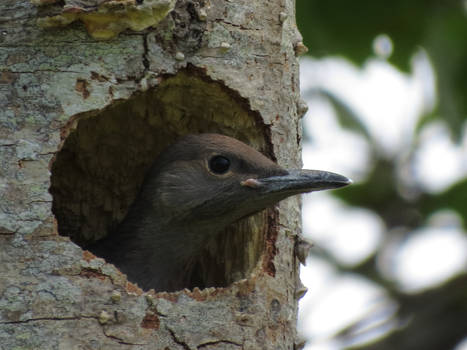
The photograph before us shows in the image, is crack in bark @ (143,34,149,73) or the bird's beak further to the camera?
the bird's beak

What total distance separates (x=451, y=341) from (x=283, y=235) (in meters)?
3.71

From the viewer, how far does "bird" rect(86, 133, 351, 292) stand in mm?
5902

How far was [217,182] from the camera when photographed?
6297 millimetres

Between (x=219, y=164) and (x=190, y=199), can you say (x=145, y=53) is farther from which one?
(x=190, y=199)

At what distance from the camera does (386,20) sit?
296 inches

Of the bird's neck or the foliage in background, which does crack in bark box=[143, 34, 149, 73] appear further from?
the foliage in background

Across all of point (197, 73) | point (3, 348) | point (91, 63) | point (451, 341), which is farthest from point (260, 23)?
point (451, 341)

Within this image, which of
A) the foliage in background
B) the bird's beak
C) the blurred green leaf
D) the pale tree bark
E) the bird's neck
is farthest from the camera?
the blurred green leaf

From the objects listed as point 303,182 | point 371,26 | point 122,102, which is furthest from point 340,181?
point 371,26

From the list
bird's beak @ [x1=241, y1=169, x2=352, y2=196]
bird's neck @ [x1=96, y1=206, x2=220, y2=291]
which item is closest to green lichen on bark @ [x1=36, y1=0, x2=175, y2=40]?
bird's beak @ [x1=241, y1=169, x2=352, y2=196]

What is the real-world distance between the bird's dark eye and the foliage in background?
1582 millimetres

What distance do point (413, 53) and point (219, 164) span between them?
88.2 inches

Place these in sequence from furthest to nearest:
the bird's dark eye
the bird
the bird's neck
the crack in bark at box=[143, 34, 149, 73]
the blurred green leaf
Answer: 1. the blurred green leaf
2. the bird's neck
3. the bird's dark eye
4. the bird
5. the crack in bark at box=[143, 34, 149, 73]

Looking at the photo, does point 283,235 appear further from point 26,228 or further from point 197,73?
point 26,228
